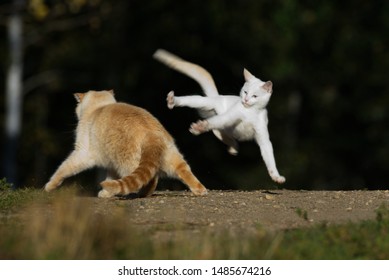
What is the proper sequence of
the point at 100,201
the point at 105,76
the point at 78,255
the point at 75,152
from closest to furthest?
the point at 78,255
the point at 100,201
the point at 75,152
the point at 105,76

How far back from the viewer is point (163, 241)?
825 cm

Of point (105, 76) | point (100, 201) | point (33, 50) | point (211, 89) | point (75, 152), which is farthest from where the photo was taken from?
point (33, 50)

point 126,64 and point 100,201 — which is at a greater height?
point 100,201

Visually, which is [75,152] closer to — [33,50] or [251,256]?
[251,256]

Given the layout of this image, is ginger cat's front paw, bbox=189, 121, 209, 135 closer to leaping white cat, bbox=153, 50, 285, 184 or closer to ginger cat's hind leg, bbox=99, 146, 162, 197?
leaping white cat, bbox=153, 50, 285, 184

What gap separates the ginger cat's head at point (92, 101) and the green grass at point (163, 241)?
371 centimetres

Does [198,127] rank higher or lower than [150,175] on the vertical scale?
higher

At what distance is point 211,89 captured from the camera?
12.9 m

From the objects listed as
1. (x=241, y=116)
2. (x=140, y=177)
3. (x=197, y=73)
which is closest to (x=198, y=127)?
(x=241, y=116)

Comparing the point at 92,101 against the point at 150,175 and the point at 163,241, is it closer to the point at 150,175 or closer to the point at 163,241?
the point at 150,175

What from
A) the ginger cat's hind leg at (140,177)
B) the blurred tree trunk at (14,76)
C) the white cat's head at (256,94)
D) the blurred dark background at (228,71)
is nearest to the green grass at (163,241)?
the ginger cat's hind leg at (140,177)

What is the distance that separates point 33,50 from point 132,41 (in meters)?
3.68

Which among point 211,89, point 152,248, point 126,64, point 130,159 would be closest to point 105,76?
point 126,64

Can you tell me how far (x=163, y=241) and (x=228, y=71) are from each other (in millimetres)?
24410
